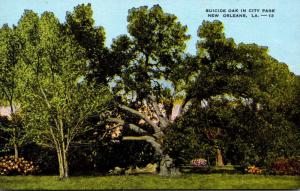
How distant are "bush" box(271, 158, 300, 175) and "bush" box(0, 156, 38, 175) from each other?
16.9 m

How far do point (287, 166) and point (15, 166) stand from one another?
18.9 meters

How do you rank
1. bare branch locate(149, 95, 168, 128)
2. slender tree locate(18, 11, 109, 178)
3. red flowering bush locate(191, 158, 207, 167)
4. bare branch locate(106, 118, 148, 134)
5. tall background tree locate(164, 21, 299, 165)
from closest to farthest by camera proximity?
slender tree locate(18, 11, 109, 178)
tall background tree locate(164, 21, 299, 165)
bare branch locate(149, 95, 168, 128)
bare branch locate(106, 118, 148, 134)
red flowering bush locate(191, 158, 207, 167)

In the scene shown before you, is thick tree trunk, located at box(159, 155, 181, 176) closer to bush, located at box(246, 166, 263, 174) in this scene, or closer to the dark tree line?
the dark tree line

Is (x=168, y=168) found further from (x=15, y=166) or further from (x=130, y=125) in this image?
(x=15, y=166)

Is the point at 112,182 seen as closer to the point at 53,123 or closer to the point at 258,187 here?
the point at 53,123

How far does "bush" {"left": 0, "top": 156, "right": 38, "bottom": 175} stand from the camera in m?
31.6

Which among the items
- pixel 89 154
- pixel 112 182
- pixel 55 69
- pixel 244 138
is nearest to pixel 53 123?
pixel 55 69

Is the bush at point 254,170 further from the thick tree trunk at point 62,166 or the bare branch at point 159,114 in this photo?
the thick tree trunk at point 62,166

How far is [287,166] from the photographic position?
3372 cm

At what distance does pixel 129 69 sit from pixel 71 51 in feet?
16.4

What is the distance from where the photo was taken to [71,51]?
27.3 m

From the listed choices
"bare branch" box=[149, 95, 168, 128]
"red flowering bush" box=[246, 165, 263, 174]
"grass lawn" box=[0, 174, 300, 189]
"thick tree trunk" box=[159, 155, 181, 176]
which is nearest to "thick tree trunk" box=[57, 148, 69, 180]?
"grass lawn" box=[0, 174, 300, 189]

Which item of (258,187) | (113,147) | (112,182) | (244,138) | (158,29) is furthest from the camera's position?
(113,147)

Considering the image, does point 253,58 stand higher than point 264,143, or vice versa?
point 253,58
